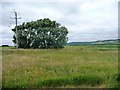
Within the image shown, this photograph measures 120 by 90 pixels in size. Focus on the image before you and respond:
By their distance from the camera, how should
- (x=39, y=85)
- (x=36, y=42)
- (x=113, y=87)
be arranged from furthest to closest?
(x=36, y=42) < (x=39, y=85) < (x=113, y=87)

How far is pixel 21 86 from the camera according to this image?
9922 millimetres

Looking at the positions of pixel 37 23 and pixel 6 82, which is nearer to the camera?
pixel 6 82

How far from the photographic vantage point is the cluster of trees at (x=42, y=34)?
59744mm

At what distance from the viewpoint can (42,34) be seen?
6112 cm

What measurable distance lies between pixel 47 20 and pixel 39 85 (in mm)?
54806

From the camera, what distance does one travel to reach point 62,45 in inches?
2404

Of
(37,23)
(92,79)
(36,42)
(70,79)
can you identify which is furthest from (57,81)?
(37,23)

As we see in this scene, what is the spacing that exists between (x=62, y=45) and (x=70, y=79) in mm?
50481

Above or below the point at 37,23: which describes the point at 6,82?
below

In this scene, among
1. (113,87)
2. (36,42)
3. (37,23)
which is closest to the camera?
(113,87)

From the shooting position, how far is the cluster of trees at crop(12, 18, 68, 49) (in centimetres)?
5974

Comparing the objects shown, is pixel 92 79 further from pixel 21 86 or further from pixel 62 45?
pixel 62 45

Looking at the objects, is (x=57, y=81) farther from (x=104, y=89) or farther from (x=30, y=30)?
(x=30, y=30)

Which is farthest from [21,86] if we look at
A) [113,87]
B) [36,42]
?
[36,42]
